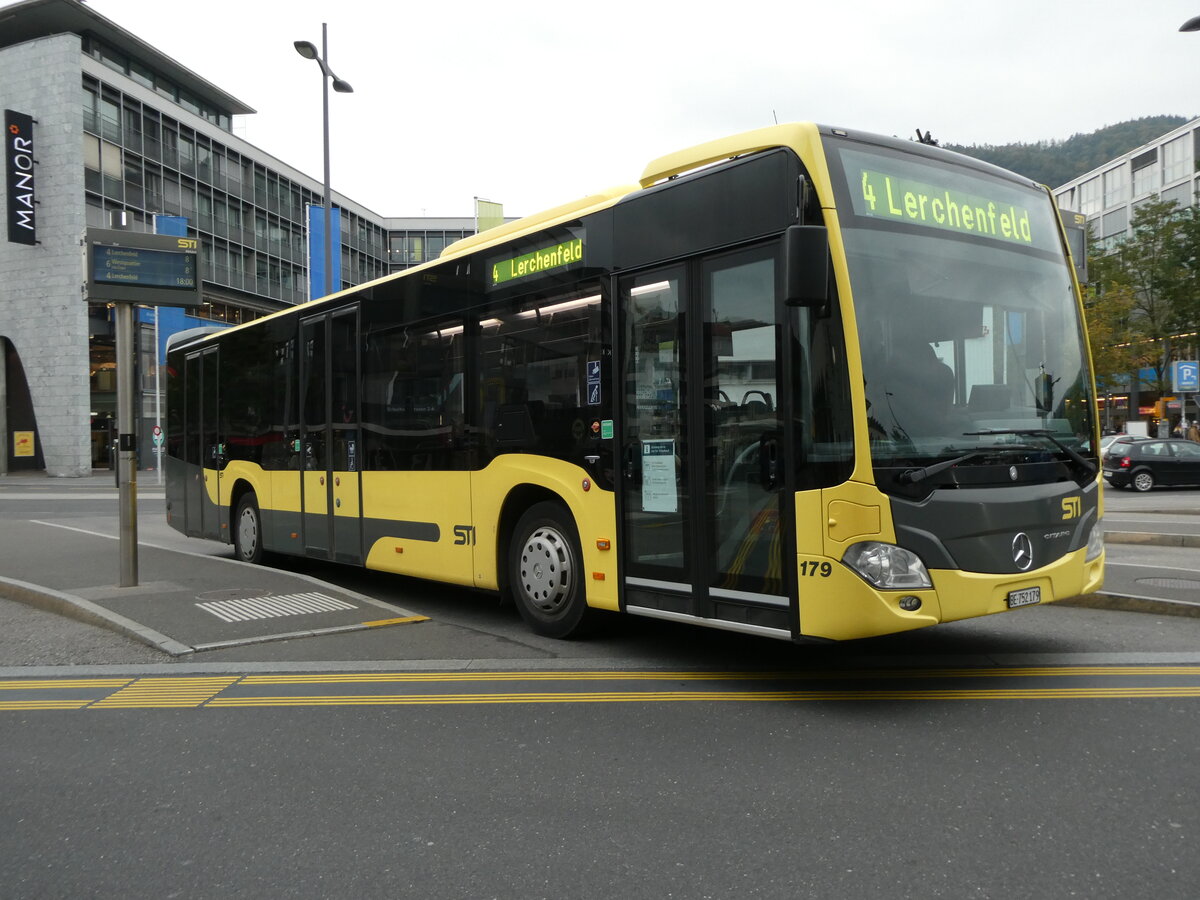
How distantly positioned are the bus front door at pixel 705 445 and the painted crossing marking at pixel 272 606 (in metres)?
Result: 3.39

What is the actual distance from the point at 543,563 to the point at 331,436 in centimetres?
359

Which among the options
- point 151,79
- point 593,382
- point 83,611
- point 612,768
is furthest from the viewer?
point 151,79

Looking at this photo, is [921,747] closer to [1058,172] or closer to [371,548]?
[371,548]

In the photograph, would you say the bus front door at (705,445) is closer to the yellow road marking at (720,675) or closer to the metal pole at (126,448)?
the yellow road marking at (720,675)

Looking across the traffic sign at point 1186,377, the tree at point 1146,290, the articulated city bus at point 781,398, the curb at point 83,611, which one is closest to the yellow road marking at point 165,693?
the curb at point 83,611

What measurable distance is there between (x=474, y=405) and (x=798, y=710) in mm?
3660

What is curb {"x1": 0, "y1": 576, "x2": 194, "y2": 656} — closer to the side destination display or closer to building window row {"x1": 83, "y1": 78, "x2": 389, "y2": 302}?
the side destination display

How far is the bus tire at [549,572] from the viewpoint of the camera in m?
6.93

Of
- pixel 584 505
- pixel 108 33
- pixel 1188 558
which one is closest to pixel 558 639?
pixel 584 505

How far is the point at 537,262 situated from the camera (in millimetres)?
7168

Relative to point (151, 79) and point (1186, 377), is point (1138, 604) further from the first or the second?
point (151, 79)

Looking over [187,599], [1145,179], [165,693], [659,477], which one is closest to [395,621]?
[187,599]

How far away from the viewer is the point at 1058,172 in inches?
3433

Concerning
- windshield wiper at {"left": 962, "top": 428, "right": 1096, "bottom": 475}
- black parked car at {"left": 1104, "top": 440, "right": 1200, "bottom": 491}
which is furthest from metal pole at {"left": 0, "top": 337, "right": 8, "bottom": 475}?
windshield wiper at {"left": 962, "top": 428, "right": 1096, "bottom": 475}
